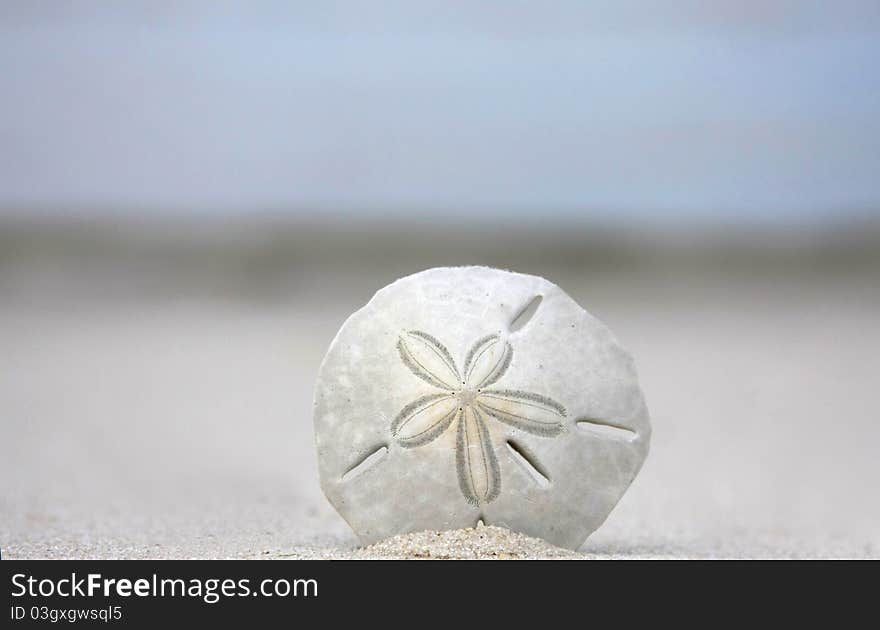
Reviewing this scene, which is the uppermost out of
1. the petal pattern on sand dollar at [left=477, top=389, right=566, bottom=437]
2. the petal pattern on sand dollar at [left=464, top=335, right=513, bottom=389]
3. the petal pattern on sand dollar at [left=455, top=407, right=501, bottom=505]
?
the petal pattern on sand dollar at [left=464, top=335, right=513, bottom=389]

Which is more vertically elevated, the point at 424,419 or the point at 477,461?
the point at 424,419

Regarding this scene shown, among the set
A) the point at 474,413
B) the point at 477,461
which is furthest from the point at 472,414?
the point at 477,461

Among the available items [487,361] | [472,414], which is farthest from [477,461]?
[487,361]

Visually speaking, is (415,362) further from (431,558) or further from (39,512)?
(39,512)

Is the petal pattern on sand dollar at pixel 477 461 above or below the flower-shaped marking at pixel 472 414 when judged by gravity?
below

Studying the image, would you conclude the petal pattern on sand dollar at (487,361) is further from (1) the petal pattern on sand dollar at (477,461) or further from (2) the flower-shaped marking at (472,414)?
(1) the petal pattern on sand dollar at (477,461)

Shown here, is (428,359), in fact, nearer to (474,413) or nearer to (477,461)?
(474,413)

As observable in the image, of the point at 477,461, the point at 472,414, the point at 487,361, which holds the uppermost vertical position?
the point at 487,361

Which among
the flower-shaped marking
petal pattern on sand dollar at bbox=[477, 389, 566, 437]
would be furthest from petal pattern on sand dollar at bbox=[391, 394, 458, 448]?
petal pattern on sand dollar at bbox=[477, 389, 566, 437]

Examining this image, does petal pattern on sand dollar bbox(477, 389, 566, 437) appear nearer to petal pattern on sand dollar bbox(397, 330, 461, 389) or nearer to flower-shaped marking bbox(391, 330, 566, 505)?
flower-shaped marking bbox(391, 330, 566, 505)

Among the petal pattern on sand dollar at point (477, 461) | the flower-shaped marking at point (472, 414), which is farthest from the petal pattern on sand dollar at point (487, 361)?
the petal pattern on sand dollar at point (477, 461)
